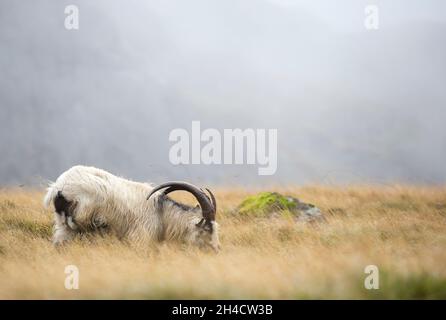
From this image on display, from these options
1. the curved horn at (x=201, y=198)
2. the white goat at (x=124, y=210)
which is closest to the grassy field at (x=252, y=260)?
the white goat at (x=124, y=210)

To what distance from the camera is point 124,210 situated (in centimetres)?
932

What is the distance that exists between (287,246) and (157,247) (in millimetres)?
2154

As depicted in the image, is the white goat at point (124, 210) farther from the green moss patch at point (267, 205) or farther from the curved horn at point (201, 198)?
the green moss patch at point (267, 205)

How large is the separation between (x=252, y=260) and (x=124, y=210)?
2370 mm

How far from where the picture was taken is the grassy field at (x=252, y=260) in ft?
22.4

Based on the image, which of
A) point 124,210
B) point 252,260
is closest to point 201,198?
point 124,210

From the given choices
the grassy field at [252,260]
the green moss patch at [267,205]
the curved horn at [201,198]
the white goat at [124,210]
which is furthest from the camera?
the green moss patch at [267,205]

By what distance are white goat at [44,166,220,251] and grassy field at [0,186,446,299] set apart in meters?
0.26

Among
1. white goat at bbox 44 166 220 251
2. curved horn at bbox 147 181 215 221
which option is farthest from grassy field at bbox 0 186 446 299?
curved horn at bbox 147 181 215 221

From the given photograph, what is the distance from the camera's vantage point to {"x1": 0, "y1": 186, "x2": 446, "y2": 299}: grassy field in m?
6.84

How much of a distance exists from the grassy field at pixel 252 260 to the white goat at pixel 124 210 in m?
0.26

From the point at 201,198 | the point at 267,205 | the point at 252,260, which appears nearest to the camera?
the point at 252,260

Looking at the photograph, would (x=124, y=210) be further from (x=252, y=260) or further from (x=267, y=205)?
(x=267, y=205)
